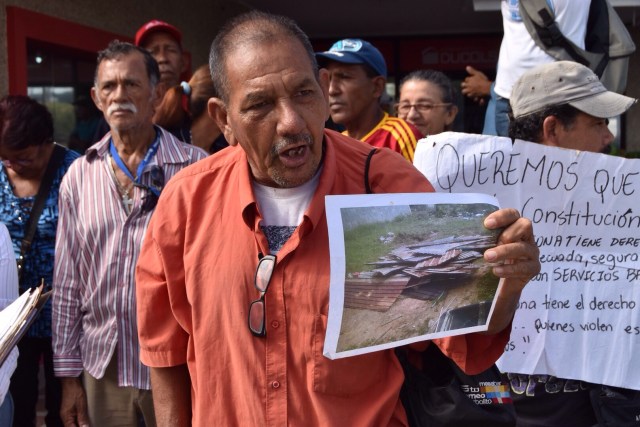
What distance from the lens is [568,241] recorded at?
8.62 ft

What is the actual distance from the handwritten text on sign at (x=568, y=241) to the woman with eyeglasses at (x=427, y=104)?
8.60 ft

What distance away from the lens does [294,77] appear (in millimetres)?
1938

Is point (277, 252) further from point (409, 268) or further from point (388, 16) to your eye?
point (388, 16)

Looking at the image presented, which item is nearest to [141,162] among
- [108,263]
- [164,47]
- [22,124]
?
[108,263]

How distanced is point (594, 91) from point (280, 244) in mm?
1363

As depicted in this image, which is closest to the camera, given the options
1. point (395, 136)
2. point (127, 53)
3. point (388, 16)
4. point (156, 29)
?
point (127, 53)

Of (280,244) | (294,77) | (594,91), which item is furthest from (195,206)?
(594,91)

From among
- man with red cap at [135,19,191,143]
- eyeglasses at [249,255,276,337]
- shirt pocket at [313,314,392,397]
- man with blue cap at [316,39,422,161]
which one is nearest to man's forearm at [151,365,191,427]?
eyeglasses at [249,255,276,337]

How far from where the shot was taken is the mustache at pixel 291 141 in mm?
1928

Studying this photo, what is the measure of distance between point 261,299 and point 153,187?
1.75 meters

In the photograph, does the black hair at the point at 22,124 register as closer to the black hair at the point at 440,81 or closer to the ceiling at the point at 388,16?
the black hair at the point at 440,81

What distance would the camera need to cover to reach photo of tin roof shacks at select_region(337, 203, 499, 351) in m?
1.73

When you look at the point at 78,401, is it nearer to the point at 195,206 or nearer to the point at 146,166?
the point at 146,166

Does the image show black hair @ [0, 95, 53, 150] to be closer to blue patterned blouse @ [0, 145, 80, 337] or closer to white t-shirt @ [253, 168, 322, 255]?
blue patterned blouse @ [0, 145, 80, 337]
